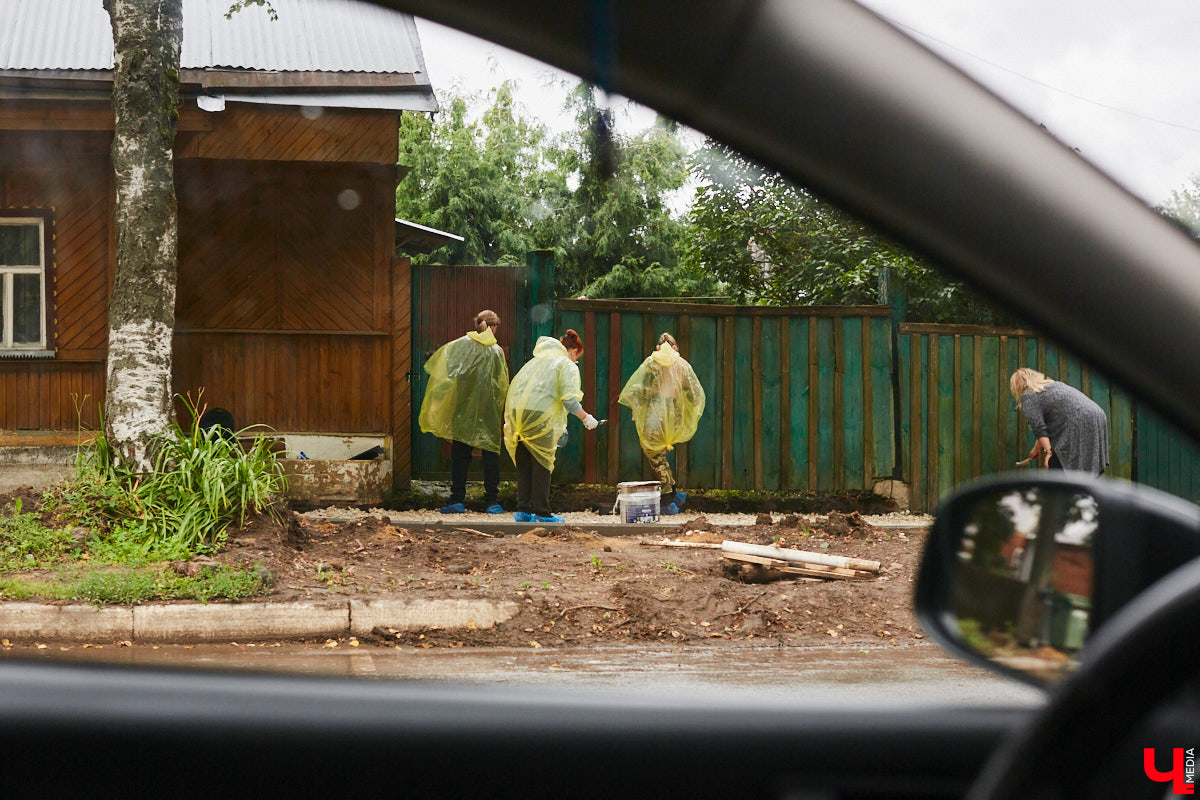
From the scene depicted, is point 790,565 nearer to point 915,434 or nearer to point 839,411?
point 915,434

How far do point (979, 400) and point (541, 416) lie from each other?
6.12 m

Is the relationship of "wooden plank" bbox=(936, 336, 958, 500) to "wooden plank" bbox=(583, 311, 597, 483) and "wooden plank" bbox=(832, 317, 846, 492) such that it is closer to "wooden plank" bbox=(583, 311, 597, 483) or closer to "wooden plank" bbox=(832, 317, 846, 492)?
"wooden plank" bbox=(832, 317, 846, 492)

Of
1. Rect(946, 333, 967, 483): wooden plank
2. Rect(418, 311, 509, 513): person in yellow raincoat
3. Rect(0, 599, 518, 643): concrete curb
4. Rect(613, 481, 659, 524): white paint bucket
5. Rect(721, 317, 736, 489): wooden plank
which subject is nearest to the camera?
Rect(946, 333, 967, 483): wooden plank

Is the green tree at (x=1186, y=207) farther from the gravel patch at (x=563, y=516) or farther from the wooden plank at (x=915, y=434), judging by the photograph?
the gravel patch at (x=563, y=516)

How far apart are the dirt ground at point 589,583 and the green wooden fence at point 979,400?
83 centimetres

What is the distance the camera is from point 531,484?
33.8ft

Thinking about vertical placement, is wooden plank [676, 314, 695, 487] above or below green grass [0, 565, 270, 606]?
above

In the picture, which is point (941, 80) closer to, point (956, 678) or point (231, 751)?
point (231, 751)

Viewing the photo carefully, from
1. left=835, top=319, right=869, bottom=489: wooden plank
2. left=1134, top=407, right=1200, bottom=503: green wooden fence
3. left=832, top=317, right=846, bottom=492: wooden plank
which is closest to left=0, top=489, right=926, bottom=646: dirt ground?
left=835, top=319, right=869, bottom=489: wooden plank

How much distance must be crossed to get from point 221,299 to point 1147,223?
427 inches

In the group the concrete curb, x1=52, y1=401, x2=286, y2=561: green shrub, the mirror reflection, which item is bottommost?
the concrete curb

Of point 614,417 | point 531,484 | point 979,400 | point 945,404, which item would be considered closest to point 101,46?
point 531,484

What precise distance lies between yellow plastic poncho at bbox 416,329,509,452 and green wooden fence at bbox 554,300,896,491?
1.08 metres

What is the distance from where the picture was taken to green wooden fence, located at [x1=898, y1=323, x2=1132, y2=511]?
1.19 metres
